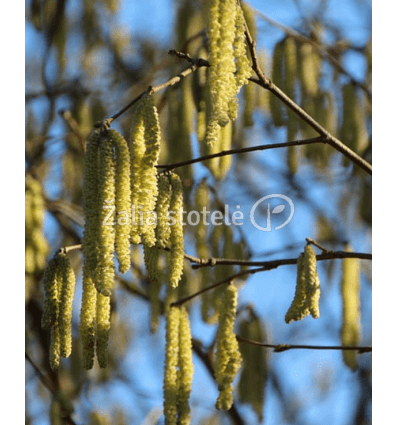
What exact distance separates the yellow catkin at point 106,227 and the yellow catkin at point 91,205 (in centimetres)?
1

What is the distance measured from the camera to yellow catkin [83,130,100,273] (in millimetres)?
1499

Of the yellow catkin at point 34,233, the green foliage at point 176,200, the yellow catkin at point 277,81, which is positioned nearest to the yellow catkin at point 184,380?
the green foliage at point 176,200

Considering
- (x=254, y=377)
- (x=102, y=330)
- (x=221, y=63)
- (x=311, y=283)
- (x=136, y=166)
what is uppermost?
(x=221, y=63)

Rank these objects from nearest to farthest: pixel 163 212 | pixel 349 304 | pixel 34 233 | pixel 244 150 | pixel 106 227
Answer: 1. pixel 106 227
2. pixel 163 212
3. pixel 244 150
4. pixel 349 304
5. pixel 34 233

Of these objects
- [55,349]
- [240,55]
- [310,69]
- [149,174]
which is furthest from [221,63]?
[310,69]

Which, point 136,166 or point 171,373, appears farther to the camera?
point 171,373

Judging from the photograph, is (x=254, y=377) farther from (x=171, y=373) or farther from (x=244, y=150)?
(x=244, y=150)

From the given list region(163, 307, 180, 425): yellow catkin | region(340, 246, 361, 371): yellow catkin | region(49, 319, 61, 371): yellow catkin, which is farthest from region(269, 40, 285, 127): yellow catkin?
region(49, 319, 61, 371): yellow catkin

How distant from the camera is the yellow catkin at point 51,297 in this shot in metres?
1.74

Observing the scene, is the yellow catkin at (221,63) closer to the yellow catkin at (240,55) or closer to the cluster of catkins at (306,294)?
the yellow catkin at (240,55)

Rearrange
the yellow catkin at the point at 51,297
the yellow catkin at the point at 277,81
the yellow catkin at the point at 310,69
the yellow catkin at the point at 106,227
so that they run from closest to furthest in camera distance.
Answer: the yellow catkin at the point at 106,227, the yellow catkin at the point at 51,297, the yellow catkin at the point at 277,81, the yellow catkin at the point at 310,69

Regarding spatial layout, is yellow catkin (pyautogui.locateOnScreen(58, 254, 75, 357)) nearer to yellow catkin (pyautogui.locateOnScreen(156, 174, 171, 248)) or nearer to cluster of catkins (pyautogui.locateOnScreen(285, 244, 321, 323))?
yellow catkin (pyautogui.locateOnScreen(156, 174, 171, 248))

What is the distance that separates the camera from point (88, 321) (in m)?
1.70

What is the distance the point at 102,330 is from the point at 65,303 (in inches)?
4.3
